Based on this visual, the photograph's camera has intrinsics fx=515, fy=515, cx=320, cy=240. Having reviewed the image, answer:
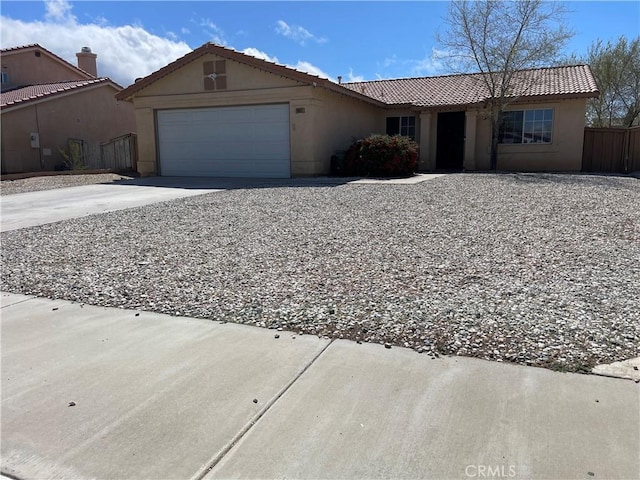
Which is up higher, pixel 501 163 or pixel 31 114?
pixel 31 114

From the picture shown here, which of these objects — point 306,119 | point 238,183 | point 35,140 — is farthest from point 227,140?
point 35,140

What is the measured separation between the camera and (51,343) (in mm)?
4070

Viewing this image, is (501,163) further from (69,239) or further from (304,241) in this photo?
(69,239)

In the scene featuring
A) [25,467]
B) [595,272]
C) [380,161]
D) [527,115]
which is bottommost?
[25,467]

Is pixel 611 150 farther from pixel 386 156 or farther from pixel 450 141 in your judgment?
pixel 386 156

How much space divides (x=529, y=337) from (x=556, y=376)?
0.55 metres

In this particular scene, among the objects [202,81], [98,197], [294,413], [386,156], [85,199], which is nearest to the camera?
[294,413]

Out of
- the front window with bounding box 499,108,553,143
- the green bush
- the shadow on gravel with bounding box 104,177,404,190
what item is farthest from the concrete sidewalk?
the front window with bounding box 499,108,553,143

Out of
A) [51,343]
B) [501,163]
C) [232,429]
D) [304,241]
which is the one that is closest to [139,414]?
[232,429]

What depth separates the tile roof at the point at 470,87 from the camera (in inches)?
819

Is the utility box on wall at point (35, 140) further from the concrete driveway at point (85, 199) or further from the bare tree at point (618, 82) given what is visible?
the bare tree at point (618, 82)

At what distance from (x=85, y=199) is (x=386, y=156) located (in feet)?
31.7

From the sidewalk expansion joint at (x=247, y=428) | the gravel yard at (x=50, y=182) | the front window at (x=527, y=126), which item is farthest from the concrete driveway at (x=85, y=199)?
the front window at (x=527, y=126)

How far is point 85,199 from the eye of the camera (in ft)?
43.9
